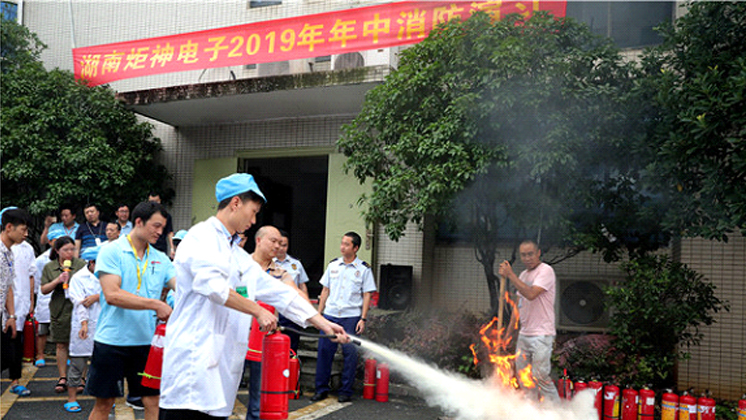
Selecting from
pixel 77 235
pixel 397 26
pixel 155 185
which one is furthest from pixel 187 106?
pixel 397 26

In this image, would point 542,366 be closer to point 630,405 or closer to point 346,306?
point 630,405

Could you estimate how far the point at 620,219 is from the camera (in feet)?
26.9

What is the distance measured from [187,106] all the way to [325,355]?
5.95 m

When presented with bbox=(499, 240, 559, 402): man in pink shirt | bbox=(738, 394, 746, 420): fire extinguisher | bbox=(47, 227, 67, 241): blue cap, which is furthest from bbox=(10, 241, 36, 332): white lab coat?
bbox=(738, 394, 746, 420): fire extinguisher

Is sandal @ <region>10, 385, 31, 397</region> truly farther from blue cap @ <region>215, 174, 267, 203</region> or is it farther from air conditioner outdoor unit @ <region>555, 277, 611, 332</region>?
air conditioner outdoor unit @ <region>555, 277, 611, 332</region>

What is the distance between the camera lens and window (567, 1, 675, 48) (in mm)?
9930

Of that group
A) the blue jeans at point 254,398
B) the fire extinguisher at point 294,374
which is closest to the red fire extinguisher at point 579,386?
the fire extinguisher at point 294,374

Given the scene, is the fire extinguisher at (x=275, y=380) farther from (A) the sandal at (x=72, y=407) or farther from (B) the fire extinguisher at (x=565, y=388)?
(B) the fire extinguisher at (x=565, y=388)

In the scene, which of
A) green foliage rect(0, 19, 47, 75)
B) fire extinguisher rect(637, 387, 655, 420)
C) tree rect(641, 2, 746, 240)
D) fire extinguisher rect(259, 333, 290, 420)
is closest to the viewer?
fire extinguisher rect(259, 333, 290, 420)

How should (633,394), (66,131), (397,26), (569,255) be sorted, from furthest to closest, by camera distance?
(66,131) < (397,26) < (569,255) < (633,394)

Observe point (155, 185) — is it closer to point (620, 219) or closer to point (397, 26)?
point (397, 26)

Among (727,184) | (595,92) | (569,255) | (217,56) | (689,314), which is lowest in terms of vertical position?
(689,314)

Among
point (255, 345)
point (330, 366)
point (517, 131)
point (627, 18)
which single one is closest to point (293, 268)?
point (330, 366)

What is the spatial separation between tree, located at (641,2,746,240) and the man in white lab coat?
491 centimetres
